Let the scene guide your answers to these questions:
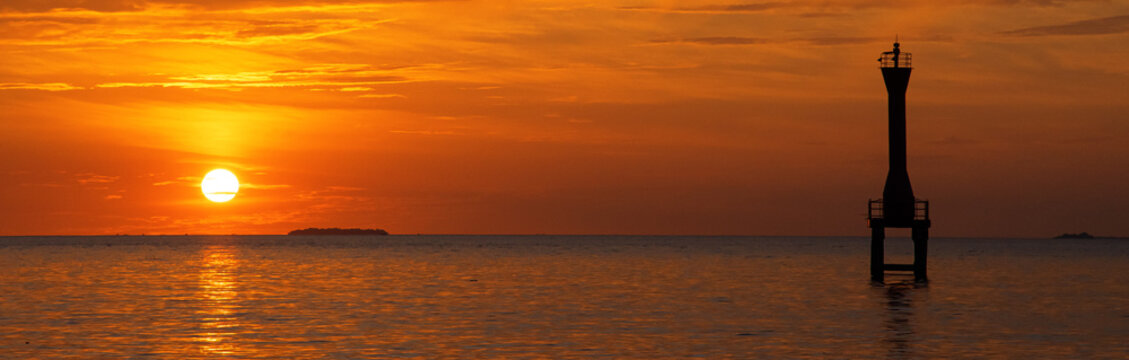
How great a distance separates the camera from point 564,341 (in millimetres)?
39875

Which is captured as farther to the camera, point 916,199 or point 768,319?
point 916,199

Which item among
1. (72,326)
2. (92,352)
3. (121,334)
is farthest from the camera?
(72,326)

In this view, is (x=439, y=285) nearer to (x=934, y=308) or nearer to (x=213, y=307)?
(x=213, y=307)

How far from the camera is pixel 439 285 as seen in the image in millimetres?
76562

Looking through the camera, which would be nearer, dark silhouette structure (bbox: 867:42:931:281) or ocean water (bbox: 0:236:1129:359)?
ocean water (bbox: 0:236:1129:359)

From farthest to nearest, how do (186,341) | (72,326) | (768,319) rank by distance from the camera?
(768,319)
(72,326)
(186,341)

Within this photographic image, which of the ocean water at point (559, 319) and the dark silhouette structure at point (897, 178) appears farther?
the dark silhouette structure at point (897, 178)

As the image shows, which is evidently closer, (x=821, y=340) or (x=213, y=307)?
(x=821, y=340)

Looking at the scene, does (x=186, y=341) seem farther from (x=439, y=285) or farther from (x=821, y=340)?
(x=439, y=285)

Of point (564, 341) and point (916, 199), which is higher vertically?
point (916, 199)

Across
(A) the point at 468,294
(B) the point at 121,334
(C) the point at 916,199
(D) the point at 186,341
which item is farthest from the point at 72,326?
(C) the point at 916,199

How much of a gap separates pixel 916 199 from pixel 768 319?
947 inches

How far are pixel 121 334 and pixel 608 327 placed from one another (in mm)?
16275

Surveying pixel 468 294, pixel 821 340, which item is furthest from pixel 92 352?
pixel 468 294
